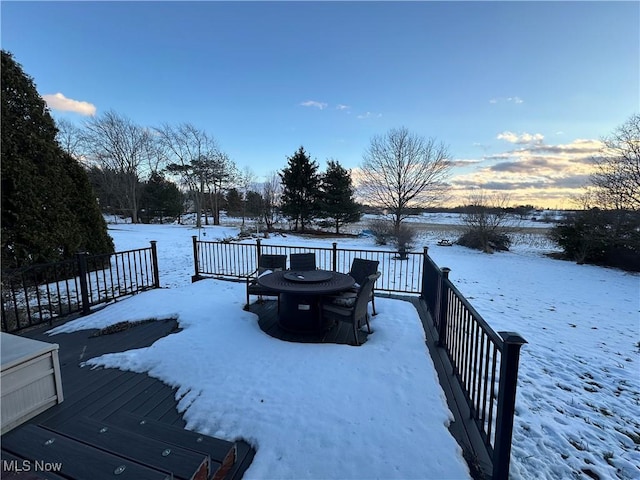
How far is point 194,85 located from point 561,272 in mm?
15057

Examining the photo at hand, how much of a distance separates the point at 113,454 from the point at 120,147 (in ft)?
94.4

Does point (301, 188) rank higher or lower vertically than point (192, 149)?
lower

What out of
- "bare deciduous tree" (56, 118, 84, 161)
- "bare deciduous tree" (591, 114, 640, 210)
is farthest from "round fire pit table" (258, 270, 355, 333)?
"bare deciduous tree" (56, 118, 84, 161)

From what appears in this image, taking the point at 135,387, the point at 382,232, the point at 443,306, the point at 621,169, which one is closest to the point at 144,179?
the point at 382,232

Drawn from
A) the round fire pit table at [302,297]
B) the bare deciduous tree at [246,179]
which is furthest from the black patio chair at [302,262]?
the bare deciduous tree at [246,179]

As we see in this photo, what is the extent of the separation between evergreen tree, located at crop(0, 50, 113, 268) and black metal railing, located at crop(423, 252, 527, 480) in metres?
8.09

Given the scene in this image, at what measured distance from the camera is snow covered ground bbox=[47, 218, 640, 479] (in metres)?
1.78

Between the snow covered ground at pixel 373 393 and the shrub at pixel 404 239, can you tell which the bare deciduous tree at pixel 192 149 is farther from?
the snow covered ground at pixel 373 393

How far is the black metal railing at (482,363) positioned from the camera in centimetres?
135

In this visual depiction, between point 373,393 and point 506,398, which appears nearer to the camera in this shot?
point 506,398

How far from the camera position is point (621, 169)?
1089 centimetres

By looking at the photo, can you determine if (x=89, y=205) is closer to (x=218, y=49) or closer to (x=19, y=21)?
(x=19, y=21)

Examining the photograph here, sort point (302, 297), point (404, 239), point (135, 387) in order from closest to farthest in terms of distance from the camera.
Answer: point (135, 387), point (302, 297), point (404, 239)

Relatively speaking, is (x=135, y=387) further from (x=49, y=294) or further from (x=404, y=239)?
(x=404, y=239)
